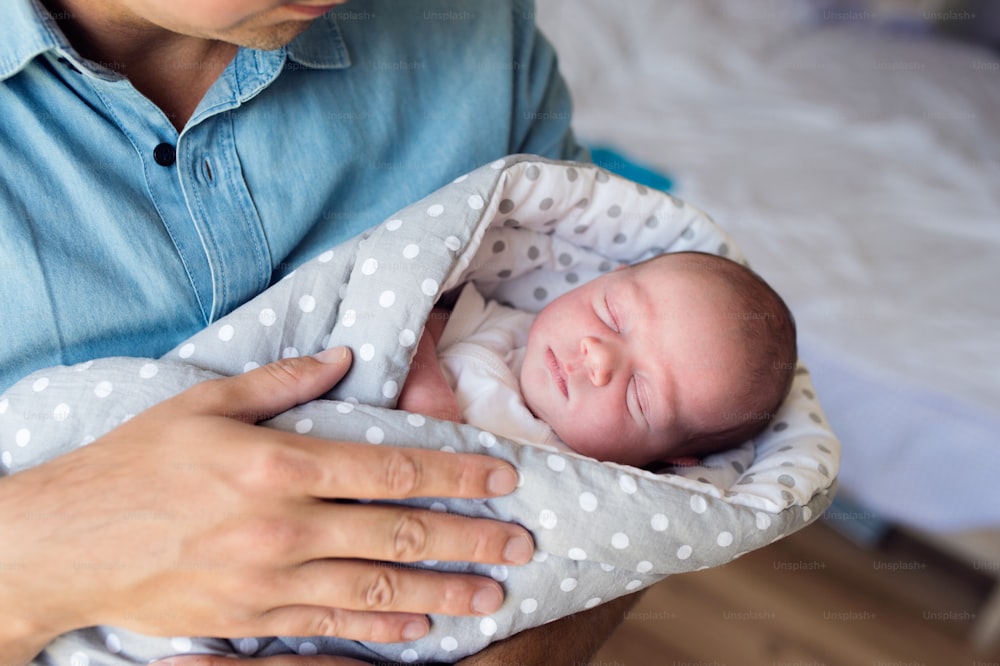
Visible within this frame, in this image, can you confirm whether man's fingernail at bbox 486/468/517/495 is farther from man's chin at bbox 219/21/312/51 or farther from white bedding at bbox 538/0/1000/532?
white bedding at bbox 538/0/1000/532

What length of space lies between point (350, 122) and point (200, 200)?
0.24 meters

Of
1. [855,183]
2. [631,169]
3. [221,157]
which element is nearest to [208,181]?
[221,157]

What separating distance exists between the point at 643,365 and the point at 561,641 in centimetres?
41

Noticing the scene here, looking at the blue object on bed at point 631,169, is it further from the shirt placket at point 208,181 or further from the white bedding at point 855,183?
the shirt placket at point 208,181

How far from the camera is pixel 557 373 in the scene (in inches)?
48.7

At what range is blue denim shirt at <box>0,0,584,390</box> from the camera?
0.95 m

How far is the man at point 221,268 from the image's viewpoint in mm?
823

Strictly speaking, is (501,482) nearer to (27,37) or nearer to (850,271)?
(27,37)

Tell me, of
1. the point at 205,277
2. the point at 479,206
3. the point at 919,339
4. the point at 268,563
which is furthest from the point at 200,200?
the point at 919,339

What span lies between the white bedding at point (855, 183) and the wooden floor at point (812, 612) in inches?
14.9

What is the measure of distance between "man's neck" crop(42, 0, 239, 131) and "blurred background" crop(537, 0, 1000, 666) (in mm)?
1637

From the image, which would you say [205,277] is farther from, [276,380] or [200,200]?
[276,380]

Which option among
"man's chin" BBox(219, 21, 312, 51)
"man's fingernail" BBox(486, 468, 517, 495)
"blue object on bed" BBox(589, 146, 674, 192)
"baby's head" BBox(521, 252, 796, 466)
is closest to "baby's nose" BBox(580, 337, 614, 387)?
"baby's head" BBox(521, 252, 796, 466)

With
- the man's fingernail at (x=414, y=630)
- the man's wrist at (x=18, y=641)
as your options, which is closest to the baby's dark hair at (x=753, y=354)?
the man's fingernail at (x=414, y=630)
